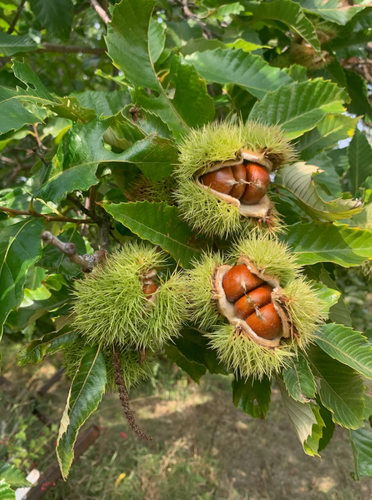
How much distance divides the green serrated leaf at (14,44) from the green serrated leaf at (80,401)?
1251 mm

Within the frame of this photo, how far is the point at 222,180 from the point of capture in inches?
37.5

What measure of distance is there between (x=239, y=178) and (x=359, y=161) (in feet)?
3.26

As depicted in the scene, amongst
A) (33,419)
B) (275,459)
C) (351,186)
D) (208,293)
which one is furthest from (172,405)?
(208,293)

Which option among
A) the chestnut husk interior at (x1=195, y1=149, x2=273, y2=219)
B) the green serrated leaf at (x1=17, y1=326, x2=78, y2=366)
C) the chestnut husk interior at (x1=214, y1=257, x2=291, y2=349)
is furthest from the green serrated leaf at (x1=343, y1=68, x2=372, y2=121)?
the green serrated leaf at (x1=17, y1=326, x2=78, y2=366)

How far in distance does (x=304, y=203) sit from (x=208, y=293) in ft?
1.26

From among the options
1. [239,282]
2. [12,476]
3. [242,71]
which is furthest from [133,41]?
[12,476]

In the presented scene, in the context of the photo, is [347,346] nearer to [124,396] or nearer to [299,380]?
[299,380]

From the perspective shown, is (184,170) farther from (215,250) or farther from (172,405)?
(172,405)

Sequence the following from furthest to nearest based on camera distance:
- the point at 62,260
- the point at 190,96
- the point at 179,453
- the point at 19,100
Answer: the point at 179,453
the point at 62,260
the point at 190,96
the point at 19,100

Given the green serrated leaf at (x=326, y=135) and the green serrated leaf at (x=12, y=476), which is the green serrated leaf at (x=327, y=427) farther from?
the green serrated leaf at (x=12, y=476)

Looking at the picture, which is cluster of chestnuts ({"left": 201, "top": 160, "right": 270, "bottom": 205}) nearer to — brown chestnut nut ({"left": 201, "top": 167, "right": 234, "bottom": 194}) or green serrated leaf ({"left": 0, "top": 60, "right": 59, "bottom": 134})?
brown chestnut nut ({"left": 201, "top": 167, "right": 234, "bottom": 194})

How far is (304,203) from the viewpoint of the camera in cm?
103

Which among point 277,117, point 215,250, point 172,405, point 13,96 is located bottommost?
Result: point 172,405

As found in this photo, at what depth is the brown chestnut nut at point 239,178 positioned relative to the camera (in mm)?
945
